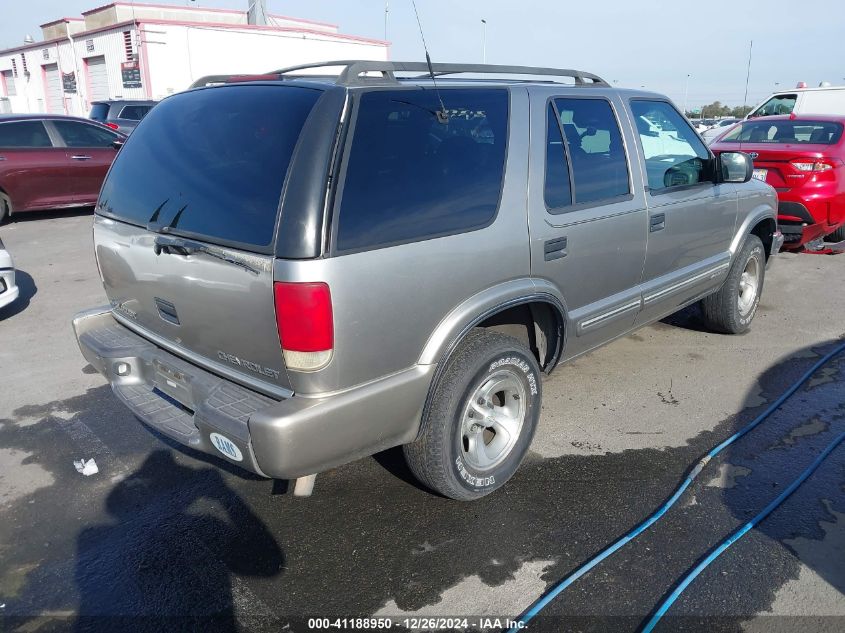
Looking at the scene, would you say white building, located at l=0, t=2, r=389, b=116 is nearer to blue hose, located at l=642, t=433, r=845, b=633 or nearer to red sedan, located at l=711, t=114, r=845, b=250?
red sedan, located at l=711, t=114, r=845, b=250

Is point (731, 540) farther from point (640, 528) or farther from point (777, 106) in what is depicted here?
point (777, 106)

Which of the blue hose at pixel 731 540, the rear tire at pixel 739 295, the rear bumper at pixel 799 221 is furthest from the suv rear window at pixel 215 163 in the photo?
the rear bumper at pixel 799 221

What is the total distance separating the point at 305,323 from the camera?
236 centimetres

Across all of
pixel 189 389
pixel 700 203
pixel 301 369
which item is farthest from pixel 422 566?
pixel 700 203

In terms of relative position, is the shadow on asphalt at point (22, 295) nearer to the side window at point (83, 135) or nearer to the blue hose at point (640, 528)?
the side window at point (83, 135)

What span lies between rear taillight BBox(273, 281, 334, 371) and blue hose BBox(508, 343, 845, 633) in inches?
48.1

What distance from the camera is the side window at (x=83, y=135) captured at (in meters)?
10.4

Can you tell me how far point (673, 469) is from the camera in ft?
11.3

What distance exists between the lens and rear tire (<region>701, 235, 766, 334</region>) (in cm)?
509

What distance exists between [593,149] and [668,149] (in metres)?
0.93

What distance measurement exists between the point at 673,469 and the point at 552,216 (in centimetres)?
147

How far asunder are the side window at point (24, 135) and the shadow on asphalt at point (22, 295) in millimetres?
3468

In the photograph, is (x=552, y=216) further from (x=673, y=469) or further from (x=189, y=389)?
(x=189, y=389)

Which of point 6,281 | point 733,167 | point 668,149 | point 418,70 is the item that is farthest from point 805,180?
point 6,281
